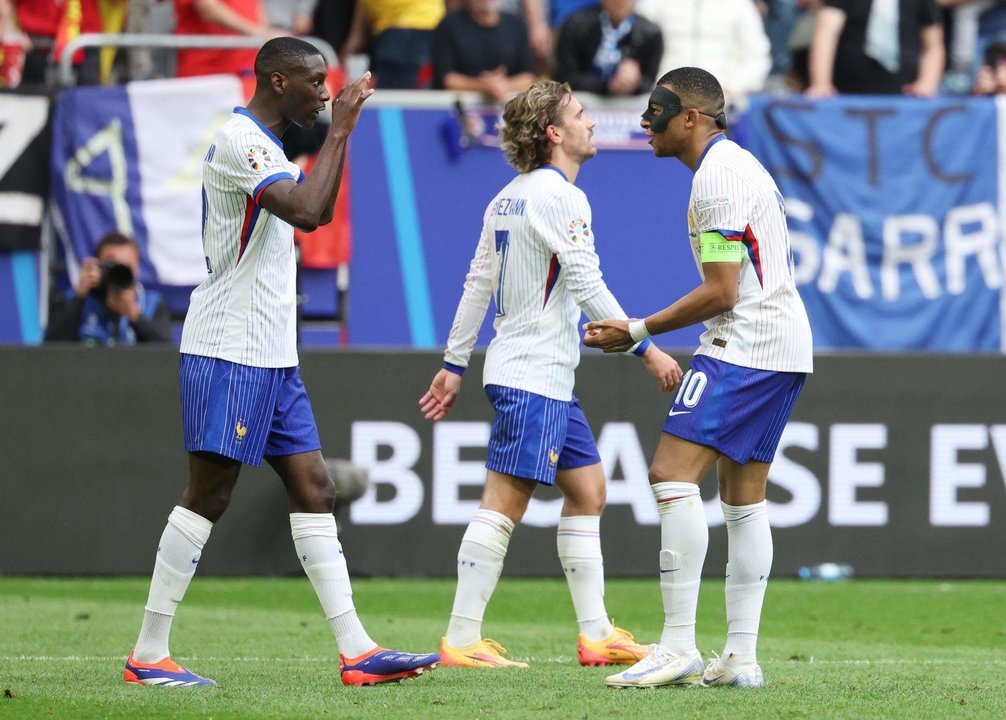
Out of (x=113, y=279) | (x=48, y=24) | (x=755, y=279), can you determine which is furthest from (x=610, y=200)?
(x=755, y=279)

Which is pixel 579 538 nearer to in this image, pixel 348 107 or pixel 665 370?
pixel 665 370

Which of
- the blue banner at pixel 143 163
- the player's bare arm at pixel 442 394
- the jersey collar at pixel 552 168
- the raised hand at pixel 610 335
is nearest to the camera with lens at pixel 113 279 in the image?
the blue banner at pixel 143 163

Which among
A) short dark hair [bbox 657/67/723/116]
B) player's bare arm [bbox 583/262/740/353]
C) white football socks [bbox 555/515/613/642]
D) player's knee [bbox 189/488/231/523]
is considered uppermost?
short dark hair [bbox 657/67/723/116]

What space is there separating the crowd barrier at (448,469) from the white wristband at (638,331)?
434 centimetres

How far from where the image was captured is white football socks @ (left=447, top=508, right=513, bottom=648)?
20.8ft

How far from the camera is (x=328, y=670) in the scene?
20.5 feet

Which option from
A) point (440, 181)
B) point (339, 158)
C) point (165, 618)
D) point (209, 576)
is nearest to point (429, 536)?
point (209, 576)

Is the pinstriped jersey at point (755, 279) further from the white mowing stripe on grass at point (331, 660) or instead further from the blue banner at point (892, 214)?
the blue banner at point (892, 214)

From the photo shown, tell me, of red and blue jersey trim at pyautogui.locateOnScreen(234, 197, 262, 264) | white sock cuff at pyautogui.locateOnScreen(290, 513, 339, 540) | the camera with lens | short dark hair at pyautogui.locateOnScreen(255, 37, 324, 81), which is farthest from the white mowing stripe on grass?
the camera with lens

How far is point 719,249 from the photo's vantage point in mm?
5457

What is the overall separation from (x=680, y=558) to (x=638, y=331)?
83 cm

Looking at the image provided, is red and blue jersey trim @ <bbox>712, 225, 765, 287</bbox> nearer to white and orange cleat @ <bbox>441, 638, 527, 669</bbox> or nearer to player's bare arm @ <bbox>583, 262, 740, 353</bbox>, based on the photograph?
player's bare arm @ <bbox>583, 262, 740, 353</bbox>

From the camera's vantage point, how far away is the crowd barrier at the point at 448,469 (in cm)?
980

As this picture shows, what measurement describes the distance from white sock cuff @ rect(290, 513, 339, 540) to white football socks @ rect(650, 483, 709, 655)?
3.90ft
